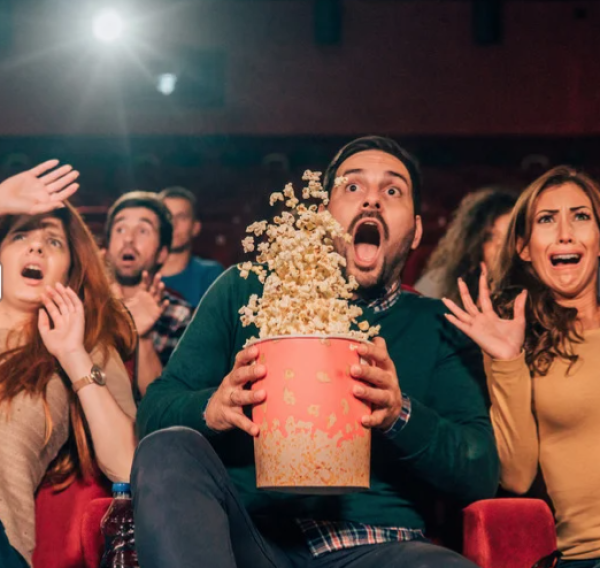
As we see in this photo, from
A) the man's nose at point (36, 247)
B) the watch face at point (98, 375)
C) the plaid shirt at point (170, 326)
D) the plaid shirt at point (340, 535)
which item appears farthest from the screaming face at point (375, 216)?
the plaid shirt at point (170, 326)

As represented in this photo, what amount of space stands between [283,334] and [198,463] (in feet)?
0.66

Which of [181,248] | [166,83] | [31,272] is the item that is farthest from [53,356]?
[166,83]

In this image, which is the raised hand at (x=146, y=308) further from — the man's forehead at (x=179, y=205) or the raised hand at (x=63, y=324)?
the man's forehead at (x=179, y=205)

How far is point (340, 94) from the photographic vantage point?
23.6 feet

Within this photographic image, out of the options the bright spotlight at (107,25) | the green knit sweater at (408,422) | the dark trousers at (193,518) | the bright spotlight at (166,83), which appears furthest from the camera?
the bright spotlight at (166,83)

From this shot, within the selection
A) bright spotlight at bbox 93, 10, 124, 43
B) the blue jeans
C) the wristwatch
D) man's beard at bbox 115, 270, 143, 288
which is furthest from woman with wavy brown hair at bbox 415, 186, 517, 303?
bright spotlight at bbox 93, 10, 124, 43

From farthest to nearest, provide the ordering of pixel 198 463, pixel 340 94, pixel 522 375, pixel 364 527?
pixel 340 94 → pixel 522 375 → pixel 364 527 → pixel 198 463

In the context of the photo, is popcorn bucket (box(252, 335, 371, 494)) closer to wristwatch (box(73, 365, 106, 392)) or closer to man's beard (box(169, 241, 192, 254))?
wristwatch (box(73, 365, 106, 392))

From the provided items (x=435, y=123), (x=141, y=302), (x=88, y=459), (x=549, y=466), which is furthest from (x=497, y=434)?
(x=435, y=123)

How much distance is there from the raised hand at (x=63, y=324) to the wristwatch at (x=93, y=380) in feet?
0.16

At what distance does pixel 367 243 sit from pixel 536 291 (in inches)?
15.5

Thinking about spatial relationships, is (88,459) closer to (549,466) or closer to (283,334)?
(283,334)

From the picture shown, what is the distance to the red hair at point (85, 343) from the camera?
1833 millimetres

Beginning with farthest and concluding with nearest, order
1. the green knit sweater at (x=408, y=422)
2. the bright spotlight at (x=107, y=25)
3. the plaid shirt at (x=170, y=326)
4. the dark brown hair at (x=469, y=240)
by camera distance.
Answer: the bright spotlight at (x=107, y=25), the plaid shirt at (x=170, y=326), the dark brown hair at (x=469, y=240), the green knit sweater at (x=408, y=422)
